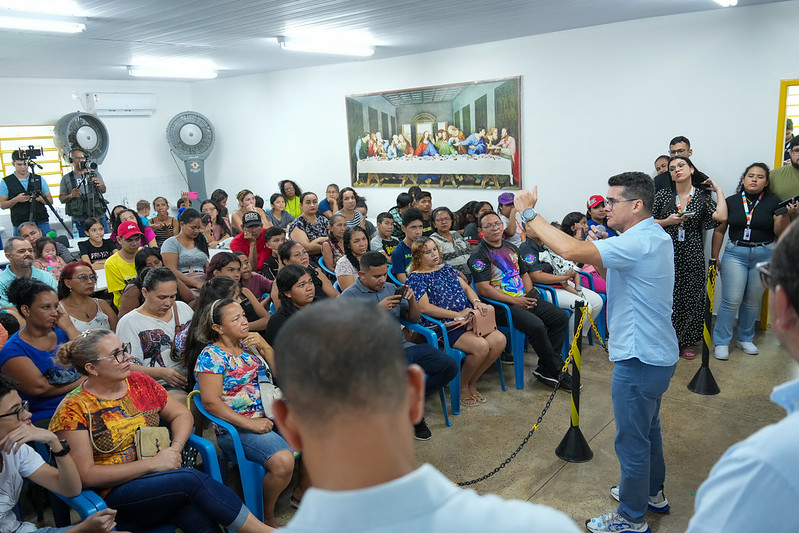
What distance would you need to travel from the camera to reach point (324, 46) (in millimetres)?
7008

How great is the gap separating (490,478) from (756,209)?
3.46 meters

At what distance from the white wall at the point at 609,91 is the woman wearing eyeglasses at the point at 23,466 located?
6005 mm

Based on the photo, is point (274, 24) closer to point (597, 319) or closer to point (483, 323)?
point (483, 323)

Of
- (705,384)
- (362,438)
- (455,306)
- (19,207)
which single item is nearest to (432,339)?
(455,306)

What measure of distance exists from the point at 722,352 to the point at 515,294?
190 centimetres

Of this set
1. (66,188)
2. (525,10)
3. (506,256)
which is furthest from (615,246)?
(66,188)

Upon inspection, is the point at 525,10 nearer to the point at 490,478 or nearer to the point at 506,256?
the point at 506,256

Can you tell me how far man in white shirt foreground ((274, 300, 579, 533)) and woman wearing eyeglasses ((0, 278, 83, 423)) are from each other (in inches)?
115

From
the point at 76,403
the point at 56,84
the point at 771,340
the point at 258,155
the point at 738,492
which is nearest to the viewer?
the point at 738,492

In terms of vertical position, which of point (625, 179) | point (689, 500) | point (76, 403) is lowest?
point (689, 500)

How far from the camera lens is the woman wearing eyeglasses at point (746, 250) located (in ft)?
16.6

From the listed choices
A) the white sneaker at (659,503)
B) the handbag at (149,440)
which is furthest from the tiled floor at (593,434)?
the handbag at (149,440)

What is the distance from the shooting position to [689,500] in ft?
10.5

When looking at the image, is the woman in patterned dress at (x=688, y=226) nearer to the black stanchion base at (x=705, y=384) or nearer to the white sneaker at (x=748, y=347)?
the white sneaker at (x=748, y=347)
